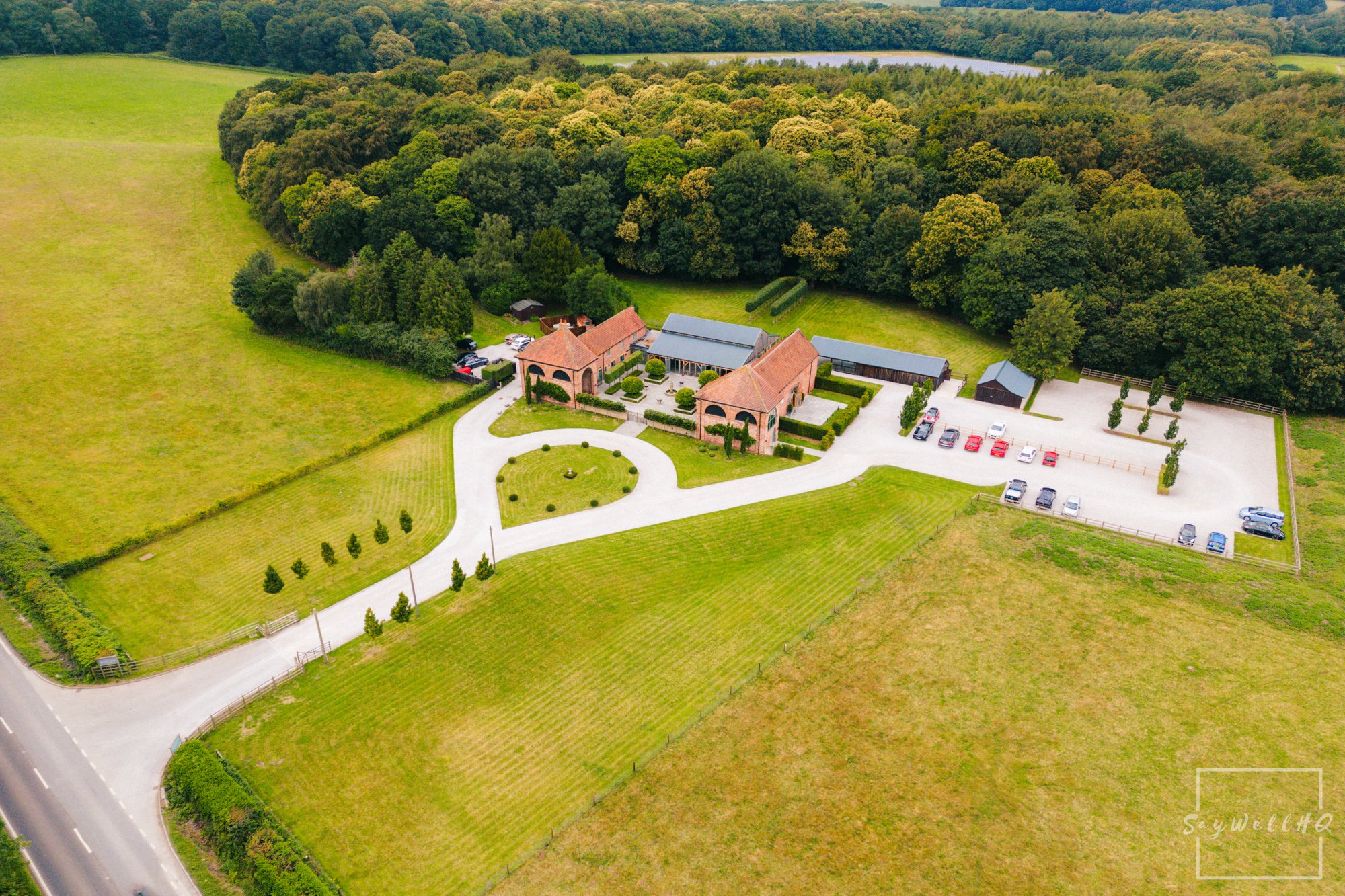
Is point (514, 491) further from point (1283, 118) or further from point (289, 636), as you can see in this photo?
point (1283, 118)

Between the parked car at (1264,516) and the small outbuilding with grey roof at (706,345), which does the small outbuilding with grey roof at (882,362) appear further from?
the parked car at (1264,516)

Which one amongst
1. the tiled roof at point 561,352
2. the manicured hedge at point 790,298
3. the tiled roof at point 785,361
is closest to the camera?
the tiled roof at point 785,361

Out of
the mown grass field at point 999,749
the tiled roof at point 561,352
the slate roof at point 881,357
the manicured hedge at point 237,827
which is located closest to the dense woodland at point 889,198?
the slate roof at point 881,357

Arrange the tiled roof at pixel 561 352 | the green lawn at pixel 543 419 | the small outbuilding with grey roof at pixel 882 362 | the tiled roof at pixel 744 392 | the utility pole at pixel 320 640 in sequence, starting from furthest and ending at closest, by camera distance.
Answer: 1. the small outbuilding with grey roof at pixel 882 362
2. the tiled roof at pixel 561 352
3. the green lawn at pixel 543 419
4. the tiled roof at pixel 744 392
5. the utility pole at pixel 320 640

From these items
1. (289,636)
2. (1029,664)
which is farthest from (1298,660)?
(289,636)

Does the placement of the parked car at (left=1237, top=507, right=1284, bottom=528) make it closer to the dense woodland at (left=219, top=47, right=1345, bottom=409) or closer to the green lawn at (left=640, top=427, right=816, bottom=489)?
the dense woodland at (left=219, top=47, right=1345, bottom=409)

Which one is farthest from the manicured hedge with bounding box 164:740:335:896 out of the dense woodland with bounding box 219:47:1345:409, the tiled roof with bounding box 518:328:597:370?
the dense woodland with bounding box 219:47:1345:409
